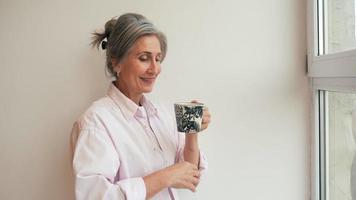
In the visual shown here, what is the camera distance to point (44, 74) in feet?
3.65

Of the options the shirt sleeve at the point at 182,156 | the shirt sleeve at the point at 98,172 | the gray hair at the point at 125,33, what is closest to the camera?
the shirt sleeve at the point at 98,172

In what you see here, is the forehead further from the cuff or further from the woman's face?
the cuff

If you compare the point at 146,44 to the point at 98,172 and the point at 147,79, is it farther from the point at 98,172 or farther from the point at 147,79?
the point at 98,172

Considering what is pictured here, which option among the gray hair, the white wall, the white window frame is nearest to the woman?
the gray hair

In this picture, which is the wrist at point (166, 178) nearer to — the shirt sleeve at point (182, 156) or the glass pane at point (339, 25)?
the shirt sleeve at point (182, 156)

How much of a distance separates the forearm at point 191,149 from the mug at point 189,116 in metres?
0.10

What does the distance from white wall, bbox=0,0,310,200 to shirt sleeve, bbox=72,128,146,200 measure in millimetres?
327

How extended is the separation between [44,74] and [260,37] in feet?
2.60

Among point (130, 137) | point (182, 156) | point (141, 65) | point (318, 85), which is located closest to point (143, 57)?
point (141, 65)

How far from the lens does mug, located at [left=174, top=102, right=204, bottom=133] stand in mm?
851

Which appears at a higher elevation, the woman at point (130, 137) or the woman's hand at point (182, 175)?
the woman at point (130, 137)

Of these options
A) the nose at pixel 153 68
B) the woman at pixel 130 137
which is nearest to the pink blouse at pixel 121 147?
the woman at pixel 130 137

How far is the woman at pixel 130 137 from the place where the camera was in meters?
0.80

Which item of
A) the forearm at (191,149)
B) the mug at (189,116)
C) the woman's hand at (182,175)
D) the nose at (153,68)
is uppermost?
the nose at (153,68)
